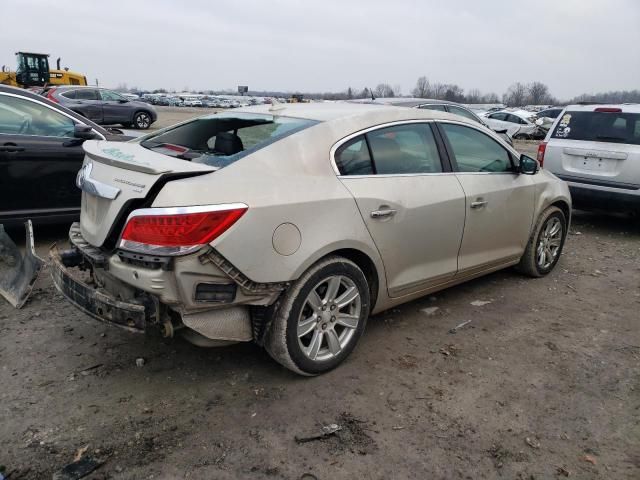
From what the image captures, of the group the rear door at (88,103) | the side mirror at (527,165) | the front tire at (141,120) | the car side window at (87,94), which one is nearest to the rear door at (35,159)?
the side mirror at (527,165)

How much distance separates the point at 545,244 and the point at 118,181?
3.98 metres

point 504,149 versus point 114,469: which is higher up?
point 504,149

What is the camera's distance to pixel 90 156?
338 cm

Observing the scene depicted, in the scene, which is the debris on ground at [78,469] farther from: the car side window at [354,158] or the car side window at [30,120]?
the car side window at [30,120]

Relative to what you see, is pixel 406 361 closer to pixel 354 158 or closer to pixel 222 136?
pixel 354 158

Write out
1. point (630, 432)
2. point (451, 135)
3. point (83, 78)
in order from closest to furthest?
point (630, 432) → point (451, 135) → point (83, 78)

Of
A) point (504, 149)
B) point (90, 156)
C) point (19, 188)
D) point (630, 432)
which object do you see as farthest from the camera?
point (19, 188)

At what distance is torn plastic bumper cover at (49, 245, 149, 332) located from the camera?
112 inches

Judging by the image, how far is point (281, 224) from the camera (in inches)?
115

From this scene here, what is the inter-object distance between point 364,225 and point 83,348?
204 cm

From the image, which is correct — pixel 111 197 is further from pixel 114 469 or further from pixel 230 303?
pixel 114 469

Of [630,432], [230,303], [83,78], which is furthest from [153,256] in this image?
[83,78]

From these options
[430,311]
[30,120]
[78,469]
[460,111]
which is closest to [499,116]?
[460,111]

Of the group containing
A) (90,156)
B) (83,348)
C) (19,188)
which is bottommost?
(83,348)
